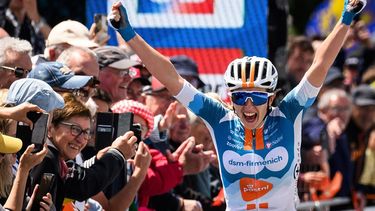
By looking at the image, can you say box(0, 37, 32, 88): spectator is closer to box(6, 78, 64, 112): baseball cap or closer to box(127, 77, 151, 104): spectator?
box(6, 78, 64, 112): baseball cap

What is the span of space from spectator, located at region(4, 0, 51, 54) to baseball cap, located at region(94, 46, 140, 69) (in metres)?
0.96

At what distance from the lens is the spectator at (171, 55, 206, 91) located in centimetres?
1040

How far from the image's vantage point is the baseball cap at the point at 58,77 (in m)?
8.05

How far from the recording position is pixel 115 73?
30.5ft

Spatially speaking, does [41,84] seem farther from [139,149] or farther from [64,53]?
[64,53]

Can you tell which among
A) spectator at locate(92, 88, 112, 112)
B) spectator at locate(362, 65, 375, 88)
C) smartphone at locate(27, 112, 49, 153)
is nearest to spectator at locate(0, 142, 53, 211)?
smartphone at locate(27, 112, 49, 153)

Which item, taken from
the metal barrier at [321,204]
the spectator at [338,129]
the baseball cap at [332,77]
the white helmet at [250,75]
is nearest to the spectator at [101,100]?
the white helmet at [250,75]

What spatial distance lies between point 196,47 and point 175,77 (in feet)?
12.5

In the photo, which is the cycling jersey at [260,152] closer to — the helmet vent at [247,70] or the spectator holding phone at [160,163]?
the helmet vent at [247,70]

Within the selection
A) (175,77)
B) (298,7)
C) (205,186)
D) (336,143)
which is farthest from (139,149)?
(298,7)

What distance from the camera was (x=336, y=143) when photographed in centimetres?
1268

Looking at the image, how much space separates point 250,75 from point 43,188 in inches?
66.9

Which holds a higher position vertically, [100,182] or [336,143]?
[100,182]

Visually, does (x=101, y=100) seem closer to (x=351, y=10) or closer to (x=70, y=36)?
(x=70, y=36)
